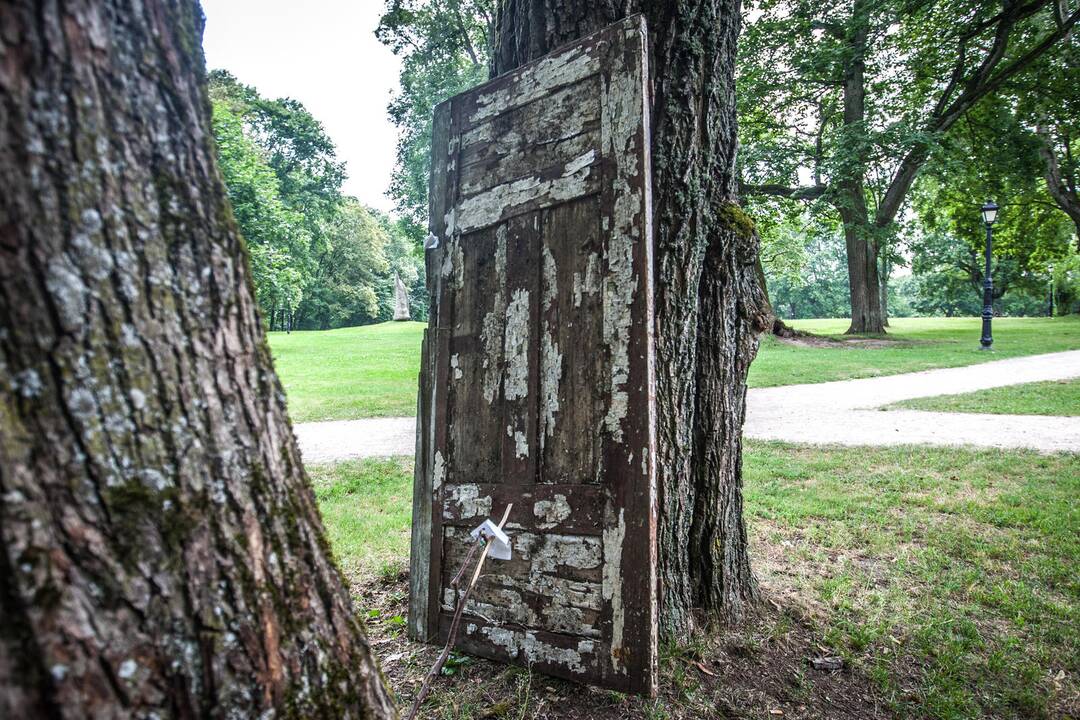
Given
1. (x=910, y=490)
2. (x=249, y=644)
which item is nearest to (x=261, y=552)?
(x=249, y=644)

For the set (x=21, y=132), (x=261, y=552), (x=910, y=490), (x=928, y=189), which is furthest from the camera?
(x=928, y=189)

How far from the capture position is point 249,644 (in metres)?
1.10

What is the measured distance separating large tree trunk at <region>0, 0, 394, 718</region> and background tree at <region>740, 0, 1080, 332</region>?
15.4 m

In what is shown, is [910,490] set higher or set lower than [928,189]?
lower

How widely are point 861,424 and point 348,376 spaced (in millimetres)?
11814

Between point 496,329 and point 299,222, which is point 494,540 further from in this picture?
point 299,222

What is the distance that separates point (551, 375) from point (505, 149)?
38.6 inches

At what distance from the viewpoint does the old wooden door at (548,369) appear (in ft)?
6.72

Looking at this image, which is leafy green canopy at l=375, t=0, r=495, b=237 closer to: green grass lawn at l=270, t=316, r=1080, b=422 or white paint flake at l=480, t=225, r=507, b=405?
green grass lawn at l=270, t=316, r=1080, b=422

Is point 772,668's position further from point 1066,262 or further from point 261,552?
point 1066,262

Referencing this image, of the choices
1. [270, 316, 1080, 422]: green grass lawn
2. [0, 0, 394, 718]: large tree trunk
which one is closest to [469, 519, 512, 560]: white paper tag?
[0, 0, 394, 718]: large tree trunk

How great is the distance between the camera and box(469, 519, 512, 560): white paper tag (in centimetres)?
219

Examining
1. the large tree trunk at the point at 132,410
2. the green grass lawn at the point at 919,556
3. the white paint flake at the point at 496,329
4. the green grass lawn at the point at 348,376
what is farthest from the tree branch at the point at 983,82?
the large tree trunk at the point at 132,410

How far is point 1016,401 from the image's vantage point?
8.60m
